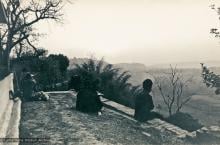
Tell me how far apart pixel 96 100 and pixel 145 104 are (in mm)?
1967

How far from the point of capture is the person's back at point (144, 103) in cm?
1005

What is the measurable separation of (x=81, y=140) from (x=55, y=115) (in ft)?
10.9

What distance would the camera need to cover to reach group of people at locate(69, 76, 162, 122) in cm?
1009

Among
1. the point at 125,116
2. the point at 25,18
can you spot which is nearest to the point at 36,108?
the point at 125,116

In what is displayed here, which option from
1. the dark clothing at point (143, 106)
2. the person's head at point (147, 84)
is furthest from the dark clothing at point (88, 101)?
the person's head at point (147, 84)

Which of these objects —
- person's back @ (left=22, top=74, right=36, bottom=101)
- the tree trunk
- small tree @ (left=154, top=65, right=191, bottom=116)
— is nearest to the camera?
person's back @ (left=22, top=74, right=36, bottom=101)

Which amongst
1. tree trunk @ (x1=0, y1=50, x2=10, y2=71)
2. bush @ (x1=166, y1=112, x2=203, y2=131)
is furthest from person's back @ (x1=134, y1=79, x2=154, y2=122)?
tree trunk @ (x1=0, y1=50, x2=10, y2=71)

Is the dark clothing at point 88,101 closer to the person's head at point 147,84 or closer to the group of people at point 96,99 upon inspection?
the group of people at point 96,99

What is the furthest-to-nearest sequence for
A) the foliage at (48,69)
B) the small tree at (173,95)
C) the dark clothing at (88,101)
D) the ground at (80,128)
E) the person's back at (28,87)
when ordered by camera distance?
the small tree at (173,95) → the foliage at (48,69) → the person's back at (28,87) → the dark clothing at (88,101) → the ground at (80,128)

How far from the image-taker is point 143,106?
1016 centimetres

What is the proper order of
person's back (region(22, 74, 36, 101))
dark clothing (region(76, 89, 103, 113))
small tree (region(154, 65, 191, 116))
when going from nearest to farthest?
dark clothing (region(76, 89, 103, 113)) → person's back (region(22, 74, 36, 101)) → small tree (region(154, 65, 191, 116))

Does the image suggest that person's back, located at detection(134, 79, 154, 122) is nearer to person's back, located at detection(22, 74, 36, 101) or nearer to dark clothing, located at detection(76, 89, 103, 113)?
dark clothing, located at detection(76, 89, 103, 113)

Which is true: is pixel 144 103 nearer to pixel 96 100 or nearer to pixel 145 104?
pixel 145 104

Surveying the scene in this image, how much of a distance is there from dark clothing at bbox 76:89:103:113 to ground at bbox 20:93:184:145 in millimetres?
280
